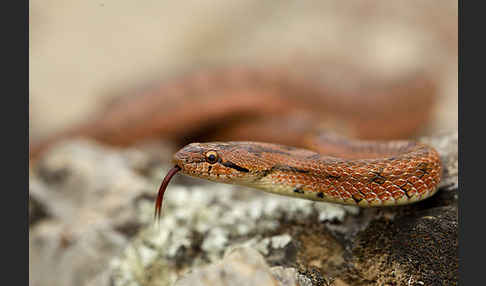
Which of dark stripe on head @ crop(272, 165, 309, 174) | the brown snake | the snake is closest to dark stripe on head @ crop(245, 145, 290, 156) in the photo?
the snake

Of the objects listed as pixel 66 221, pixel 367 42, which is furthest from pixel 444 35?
pixel 66 221

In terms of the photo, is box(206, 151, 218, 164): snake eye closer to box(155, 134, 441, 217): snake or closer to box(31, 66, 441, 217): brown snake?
box(155, 134, 441, 217): snake

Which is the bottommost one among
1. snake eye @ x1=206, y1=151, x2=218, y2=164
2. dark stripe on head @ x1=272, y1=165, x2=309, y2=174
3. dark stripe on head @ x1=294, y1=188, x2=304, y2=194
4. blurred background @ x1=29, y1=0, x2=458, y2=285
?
dark stripe on head @ x1=294, y1=188, x2=304, y2=194

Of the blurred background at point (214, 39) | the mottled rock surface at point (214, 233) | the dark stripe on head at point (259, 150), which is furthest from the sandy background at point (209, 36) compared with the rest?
the dark stripe on head at point (259, 150)

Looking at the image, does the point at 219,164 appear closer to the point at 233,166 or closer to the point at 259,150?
the point at 233,166

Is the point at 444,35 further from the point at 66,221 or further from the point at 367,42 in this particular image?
the point at 66,221
